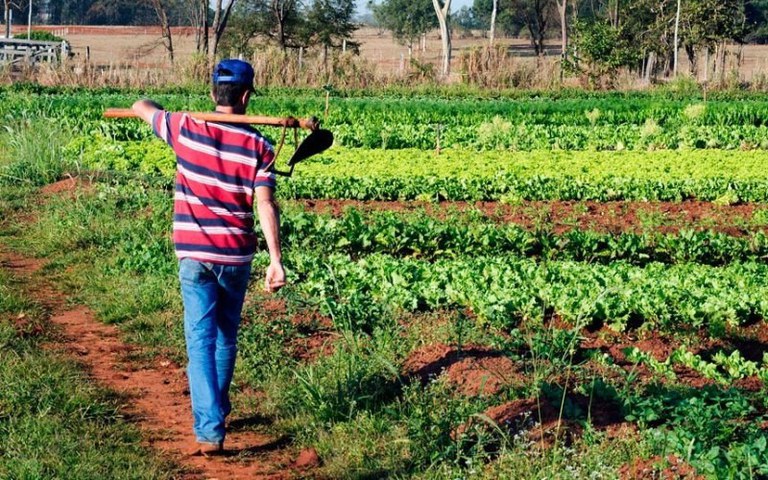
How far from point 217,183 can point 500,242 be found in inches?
242

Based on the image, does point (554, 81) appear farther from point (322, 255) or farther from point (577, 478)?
point (577, 478)

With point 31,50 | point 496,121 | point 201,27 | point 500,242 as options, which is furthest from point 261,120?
point 201,27

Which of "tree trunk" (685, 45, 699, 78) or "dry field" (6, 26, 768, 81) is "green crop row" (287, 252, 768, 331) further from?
"dry field" (6, 26, 768, 81)

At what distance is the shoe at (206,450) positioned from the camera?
6344 mm

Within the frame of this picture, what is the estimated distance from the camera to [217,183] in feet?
20.1

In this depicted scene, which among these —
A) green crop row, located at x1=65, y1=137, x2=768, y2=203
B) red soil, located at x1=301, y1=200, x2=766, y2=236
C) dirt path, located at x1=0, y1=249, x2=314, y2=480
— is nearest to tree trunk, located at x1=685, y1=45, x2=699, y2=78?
green crop row, located at x1=65, y1=137, x2=768, y2=203

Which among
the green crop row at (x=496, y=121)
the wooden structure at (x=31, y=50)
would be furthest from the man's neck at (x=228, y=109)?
the wooden structure at (x=31, y=50)

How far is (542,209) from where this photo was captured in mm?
14602

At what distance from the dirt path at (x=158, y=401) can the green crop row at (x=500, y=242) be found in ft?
9.07

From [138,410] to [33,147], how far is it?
952 centimetres

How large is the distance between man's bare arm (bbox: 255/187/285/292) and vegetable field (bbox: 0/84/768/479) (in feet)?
3.03

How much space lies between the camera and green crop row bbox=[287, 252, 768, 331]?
8.87 metres

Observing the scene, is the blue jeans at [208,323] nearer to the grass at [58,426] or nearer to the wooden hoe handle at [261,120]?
the grass at [58,426]

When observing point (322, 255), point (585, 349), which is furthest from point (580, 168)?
point (585, 349)
